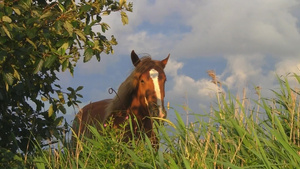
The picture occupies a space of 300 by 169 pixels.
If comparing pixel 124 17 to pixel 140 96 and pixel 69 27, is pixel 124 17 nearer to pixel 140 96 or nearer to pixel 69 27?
pixel 69 27

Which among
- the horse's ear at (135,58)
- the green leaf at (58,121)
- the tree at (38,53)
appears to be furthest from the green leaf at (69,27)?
the horse's ear at (135,58)

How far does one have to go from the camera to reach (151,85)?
27.1 ft

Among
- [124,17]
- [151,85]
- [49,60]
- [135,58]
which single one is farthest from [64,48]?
[135,58]

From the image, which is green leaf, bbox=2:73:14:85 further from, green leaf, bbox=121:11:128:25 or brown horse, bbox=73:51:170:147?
brown horse, bbox=73:51:170:147

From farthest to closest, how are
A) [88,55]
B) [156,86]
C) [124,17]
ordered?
[156,86] → [124,17] → [88,55]

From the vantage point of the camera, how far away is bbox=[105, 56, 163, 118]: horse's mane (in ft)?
27.8

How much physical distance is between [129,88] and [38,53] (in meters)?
2.52

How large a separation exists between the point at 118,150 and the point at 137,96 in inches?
116

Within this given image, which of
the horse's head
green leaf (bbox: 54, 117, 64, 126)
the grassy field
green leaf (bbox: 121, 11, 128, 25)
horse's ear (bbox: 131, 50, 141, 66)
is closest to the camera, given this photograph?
the grassy field

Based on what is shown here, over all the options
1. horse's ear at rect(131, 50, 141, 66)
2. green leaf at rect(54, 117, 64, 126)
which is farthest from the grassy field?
horse's ear at rect(131, 50, 141, 66)

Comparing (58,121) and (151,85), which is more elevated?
(151,85)

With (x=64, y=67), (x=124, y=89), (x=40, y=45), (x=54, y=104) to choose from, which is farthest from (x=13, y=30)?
(x=124, y=89)

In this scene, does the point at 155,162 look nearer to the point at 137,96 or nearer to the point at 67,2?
the point at 67,2

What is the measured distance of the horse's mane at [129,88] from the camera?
848 cm
